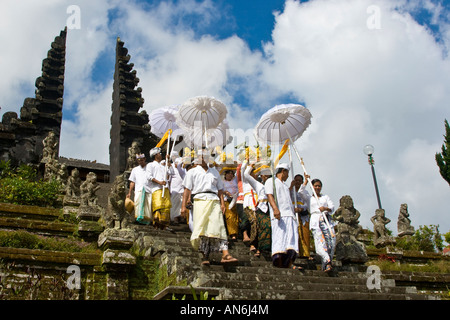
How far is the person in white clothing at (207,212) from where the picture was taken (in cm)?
712

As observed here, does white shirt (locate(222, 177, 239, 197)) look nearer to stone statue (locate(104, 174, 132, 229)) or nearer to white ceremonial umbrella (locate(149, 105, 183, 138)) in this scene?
stone statue (locate(104, 174, 132, 229))

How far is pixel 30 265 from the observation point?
6.59 metres

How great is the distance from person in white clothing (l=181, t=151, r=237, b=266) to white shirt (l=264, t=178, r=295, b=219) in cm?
92

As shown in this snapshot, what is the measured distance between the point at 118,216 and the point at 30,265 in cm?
227

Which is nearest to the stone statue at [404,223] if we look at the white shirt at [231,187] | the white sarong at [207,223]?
the white shirt at [231,187]

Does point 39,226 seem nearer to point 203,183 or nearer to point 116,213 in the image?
point 116,213

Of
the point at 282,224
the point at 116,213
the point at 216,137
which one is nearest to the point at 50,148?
the point at 216,137

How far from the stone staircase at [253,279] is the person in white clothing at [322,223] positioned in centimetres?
31

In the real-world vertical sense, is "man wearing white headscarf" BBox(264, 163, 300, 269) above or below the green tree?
below

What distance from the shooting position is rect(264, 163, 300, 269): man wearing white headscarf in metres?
7.76

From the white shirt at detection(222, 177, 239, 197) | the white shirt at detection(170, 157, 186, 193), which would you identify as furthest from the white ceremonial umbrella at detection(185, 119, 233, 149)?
the white shirt at detection(222, 177, 239, 197)
